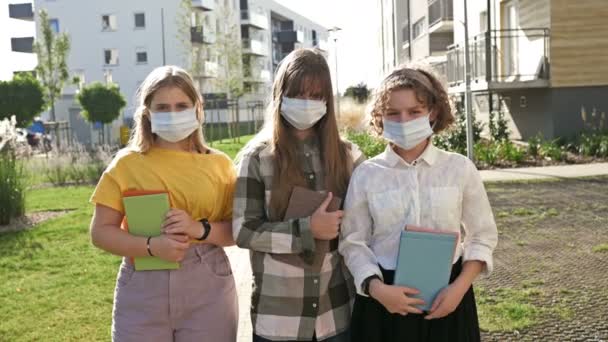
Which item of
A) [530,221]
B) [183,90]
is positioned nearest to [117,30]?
[530,221]

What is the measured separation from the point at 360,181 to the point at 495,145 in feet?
56.0

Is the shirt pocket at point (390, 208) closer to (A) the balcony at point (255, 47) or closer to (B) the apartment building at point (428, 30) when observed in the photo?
(B) the apartment building at point (428, 30)

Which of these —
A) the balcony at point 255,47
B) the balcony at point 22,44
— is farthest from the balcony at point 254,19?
the balcony at point 22,44

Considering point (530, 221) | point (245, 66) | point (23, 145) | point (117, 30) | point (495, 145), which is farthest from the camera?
point (117, 30)

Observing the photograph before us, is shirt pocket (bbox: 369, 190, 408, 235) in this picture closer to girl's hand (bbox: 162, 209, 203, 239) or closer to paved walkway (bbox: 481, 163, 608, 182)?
girl's hand (bbox: 162, 209, 203, 239)

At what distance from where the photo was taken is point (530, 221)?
10086 millimetres

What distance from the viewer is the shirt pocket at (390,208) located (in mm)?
2945

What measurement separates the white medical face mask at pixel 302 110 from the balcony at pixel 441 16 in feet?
109

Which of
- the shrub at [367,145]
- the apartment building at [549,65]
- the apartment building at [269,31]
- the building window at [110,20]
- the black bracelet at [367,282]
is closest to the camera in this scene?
→ the black bracelet at [367,282]

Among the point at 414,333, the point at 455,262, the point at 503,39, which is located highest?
the point at 503,39

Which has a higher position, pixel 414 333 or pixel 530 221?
pixel 414 333

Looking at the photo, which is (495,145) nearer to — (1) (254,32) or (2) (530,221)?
(2) (530,221)

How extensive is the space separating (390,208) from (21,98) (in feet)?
107

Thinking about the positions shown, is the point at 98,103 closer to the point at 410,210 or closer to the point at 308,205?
the point at 308,205
